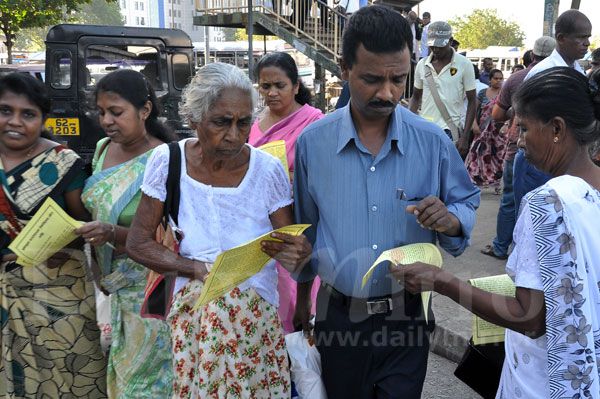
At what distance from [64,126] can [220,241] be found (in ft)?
19.5

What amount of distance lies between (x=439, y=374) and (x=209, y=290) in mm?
2370

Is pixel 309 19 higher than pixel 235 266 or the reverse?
higher

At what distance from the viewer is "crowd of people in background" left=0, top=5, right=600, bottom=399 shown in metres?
1.73

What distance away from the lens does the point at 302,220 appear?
231cm

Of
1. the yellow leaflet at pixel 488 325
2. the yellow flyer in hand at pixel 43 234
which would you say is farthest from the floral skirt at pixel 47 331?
the yellow leaflet at pixel 488 325

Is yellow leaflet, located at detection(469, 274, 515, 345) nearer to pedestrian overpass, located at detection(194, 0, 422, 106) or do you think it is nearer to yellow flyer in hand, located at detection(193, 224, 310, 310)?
yellow flyer in hand, located at detection(193, 224, 310, 310)

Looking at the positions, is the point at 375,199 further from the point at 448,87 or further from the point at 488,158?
the point at 488,158

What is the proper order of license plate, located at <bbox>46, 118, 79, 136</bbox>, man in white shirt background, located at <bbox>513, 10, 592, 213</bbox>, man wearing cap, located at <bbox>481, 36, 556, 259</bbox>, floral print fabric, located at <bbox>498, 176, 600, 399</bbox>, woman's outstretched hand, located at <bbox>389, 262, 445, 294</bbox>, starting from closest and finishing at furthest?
floral print fabric, located at <bbox>498, 176, 600, 399</bbox> → woman's outstretched hand, located at <bbox>389, 262, 445, 294</bbox> → man in white shirt background, located at <bbox>513, 10, 592, 213</bbox> → man wearing cap, located at <bbox>481, 36, 556, 259</bbox> → license plate, located at <bbox>46, 118, 79, 136</bbox>

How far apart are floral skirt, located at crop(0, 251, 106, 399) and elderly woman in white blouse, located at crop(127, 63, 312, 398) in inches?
27.2

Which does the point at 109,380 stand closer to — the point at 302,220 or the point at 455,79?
the point at 302,220

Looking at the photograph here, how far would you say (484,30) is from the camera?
62844 millimetres

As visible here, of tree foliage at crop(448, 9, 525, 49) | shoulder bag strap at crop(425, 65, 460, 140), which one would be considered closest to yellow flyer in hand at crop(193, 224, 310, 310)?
shoulder bag strap at crop(425, 65, 460, 140)

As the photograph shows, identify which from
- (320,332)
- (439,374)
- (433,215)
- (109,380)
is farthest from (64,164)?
(439,374)

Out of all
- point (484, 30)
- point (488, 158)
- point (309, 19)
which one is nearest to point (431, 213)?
point (488, 158)
